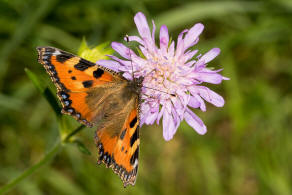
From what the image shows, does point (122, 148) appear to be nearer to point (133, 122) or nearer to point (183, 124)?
point (133, 122)

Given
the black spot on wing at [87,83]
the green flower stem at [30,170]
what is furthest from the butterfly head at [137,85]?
the green flower stem at [30,170]

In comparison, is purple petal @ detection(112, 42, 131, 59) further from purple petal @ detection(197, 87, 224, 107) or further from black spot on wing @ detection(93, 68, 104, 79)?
purple petal @ detection(197, 87, 224, 107)

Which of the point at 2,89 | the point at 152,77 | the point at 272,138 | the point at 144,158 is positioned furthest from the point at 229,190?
the point at 2,89

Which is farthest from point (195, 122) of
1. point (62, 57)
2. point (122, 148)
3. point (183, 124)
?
point (183, 124)

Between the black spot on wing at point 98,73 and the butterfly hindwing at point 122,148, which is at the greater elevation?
the black spot on wing at point 98,73

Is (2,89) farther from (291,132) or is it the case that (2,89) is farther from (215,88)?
(291,132)

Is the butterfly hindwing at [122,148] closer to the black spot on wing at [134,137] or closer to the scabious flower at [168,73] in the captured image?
the black spot on wing at [134,137]
